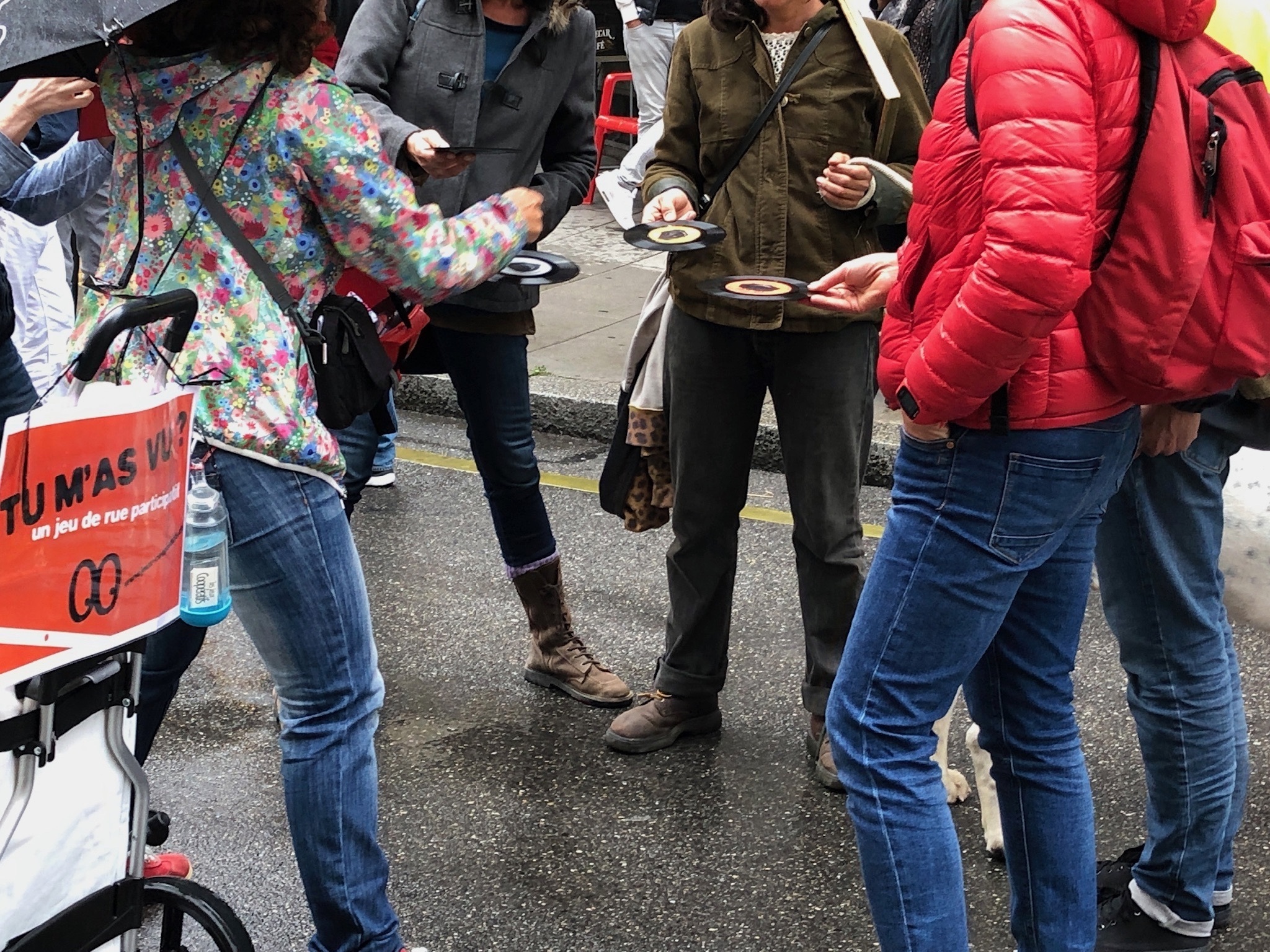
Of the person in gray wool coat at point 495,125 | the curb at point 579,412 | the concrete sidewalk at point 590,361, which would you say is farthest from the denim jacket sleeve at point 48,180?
the curb at point 579,412

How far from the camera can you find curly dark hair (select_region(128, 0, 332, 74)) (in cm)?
228

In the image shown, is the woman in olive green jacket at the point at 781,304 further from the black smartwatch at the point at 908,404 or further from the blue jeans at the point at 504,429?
the black smartwatch at the point at 908,404

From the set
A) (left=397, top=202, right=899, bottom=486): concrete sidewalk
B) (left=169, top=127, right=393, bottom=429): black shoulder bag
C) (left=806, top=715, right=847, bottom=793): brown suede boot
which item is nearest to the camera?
(left=169, top=127, right=393, bottom=429): black shoulder bag

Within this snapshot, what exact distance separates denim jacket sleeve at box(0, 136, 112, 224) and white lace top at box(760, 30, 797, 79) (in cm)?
145

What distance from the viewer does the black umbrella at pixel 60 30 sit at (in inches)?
83.1

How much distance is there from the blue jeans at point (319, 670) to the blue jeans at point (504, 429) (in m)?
1.31

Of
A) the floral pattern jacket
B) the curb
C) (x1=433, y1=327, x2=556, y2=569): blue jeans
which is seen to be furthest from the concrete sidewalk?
the floral pattern jacket

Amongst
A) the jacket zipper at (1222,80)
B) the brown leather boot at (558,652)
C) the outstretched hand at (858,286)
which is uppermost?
the jacket zipper at (1222,80)

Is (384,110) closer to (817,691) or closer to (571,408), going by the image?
(817,691)

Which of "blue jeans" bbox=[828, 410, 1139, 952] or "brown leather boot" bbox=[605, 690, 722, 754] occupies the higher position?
"blue jeans" bbox=[828, 410, 1139, 952]

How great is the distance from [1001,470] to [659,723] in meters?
1.82

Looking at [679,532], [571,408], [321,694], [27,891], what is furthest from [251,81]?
[571,408]

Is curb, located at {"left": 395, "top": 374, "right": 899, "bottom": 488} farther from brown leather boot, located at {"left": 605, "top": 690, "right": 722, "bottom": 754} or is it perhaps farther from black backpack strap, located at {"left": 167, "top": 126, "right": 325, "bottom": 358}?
black backpack strap, located at {"left": 167, "top": 126, "right": 325, "bottom": 358}

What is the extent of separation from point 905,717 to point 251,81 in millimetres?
1404
